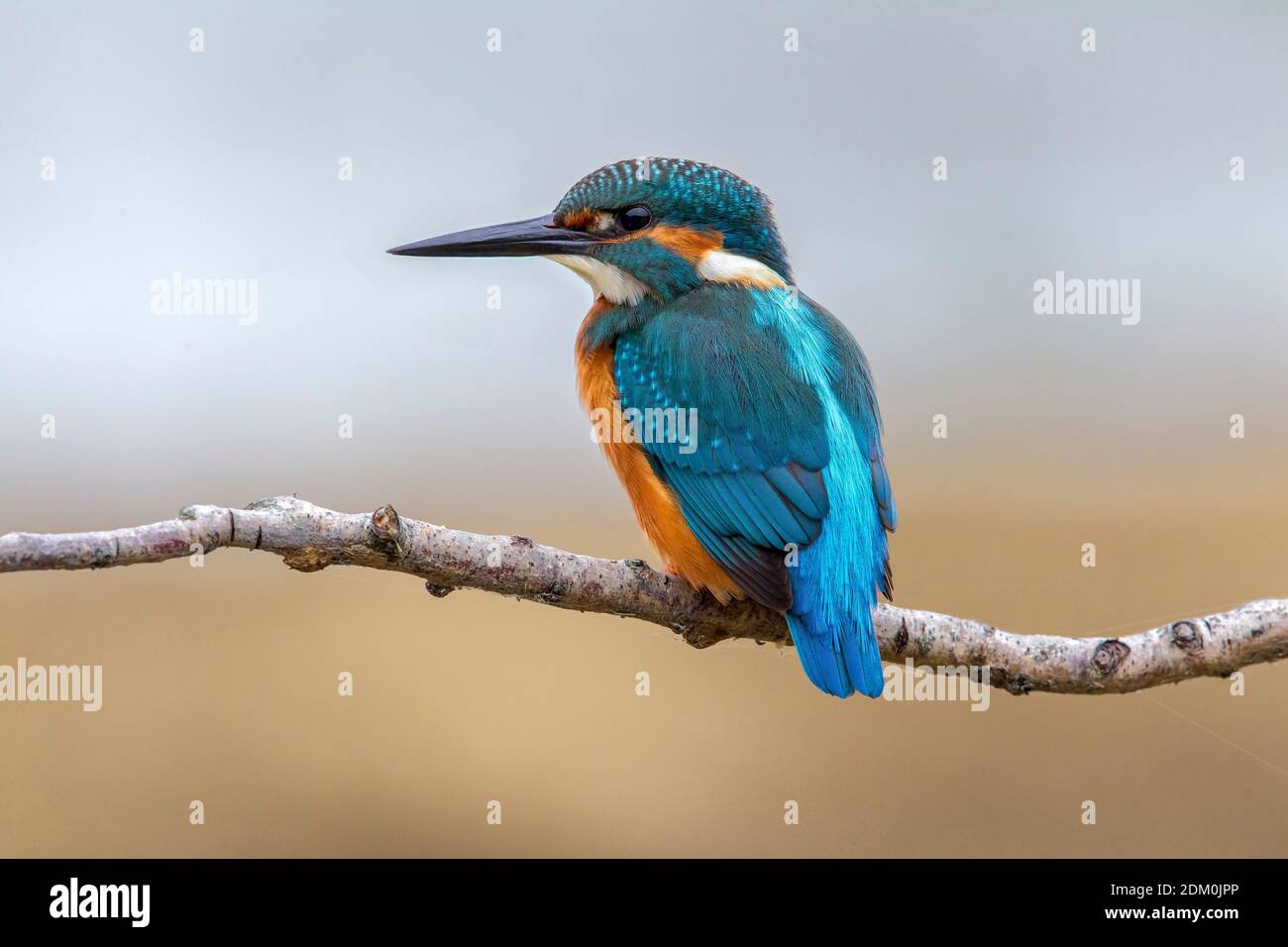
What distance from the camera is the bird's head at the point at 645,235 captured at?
8.48 feet

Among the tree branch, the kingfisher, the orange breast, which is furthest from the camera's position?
the orange breast

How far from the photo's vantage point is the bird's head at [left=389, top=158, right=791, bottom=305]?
8.48ft

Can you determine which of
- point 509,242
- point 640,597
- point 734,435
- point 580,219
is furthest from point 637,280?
point 640,597

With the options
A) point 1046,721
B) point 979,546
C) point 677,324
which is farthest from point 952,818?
point 677,324

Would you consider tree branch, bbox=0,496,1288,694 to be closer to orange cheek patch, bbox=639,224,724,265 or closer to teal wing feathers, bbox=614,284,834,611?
teal wing feathers, bbox=614,284,834,611

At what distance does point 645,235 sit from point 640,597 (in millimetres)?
846

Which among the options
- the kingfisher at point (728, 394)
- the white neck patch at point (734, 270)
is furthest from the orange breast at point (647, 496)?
the white neck patch at point (734, 270)

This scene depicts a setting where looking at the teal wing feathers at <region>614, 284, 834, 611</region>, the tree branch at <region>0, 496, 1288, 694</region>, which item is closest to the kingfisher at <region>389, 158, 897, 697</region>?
the teal wing feathers at <region>614, 284, 834, 611</region>

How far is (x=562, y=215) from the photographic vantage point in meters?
2.63

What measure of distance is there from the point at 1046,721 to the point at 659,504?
90.7 inches

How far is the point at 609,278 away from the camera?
2615mm

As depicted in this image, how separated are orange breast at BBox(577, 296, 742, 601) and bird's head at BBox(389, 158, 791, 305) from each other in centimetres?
13

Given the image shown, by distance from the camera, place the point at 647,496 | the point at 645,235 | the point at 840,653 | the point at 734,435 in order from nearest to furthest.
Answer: the point at 840,653, the point at 734,435, the point at 647,496, the point at 645,235

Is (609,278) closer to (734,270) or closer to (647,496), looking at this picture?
(734,270)
